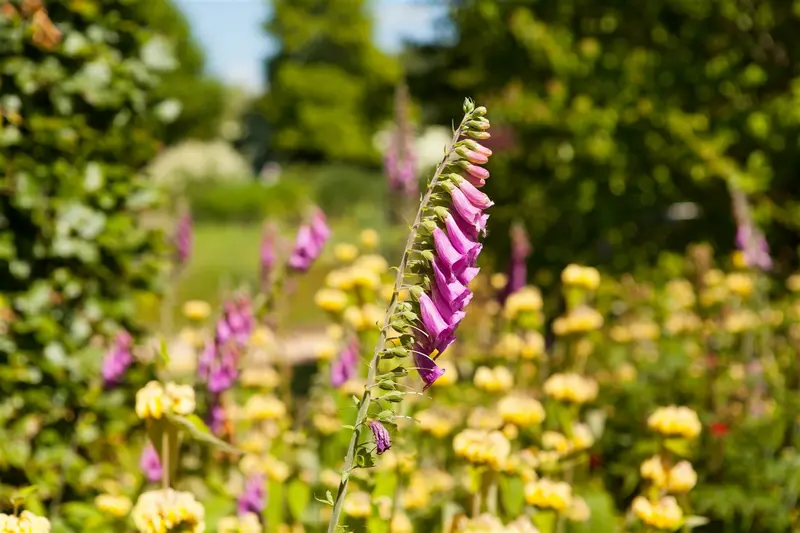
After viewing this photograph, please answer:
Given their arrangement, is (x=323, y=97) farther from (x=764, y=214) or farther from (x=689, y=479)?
(x=689, y=479)

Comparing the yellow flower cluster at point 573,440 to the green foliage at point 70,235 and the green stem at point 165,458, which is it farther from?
the green foliage at point 70,235

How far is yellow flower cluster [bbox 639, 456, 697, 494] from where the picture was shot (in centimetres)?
256

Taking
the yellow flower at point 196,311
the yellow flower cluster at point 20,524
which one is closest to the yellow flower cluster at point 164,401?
the yellow flower cluster at point 20,524

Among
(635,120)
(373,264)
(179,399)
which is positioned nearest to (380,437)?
(179,399)

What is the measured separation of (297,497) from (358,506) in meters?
0.74

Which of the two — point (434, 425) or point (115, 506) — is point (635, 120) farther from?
point (115, 506)

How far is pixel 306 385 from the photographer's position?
877cm

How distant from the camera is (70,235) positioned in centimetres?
372

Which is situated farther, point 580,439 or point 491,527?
point 580,439

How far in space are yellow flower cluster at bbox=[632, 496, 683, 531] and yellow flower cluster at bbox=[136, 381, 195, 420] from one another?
130 cm

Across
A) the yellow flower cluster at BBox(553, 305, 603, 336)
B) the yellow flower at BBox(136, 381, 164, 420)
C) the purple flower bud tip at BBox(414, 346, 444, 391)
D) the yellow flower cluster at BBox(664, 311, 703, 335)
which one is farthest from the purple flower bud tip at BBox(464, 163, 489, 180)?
the yellow flower cluster at BBox(664, 311, 703, 335)

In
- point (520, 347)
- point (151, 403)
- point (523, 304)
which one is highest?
point (523, 304)

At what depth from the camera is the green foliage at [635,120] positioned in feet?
20.5

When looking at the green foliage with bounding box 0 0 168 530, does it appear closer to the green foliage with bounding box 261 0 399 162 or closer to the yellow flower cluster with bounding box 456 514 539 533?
the yellow flower cluster with bounding box 456 514 539 533
